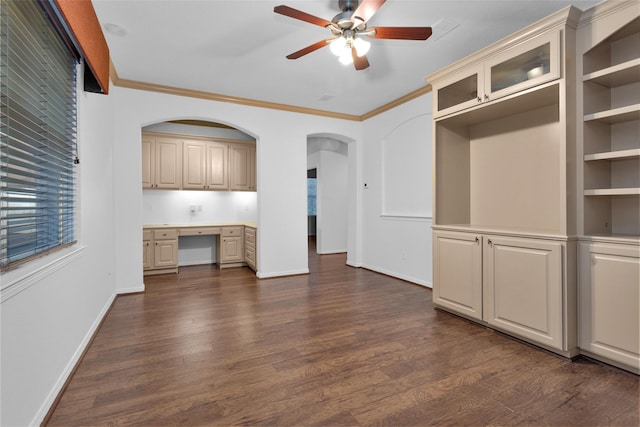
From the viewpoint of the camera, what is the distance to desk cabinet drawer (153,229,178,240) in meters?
5.24

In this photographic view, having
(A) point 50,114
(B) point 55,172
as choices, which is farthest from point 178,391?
(A) point 50,114

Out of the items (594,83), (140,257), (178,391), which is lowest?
(178,391)

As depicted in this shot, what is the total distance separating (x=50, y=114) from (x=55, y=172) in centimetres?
36

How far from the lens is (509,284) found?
2.71m

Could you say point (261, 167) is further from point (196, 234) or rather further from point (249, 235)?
point (196, 234)

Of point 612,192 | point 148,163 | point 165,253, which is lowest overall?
point 165,253

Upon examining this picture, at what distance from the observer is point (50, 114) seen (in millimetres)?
2027

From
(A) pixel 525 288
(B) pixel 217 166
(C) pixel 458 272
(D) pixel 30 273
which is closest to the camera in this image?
(D) pixel 30 273

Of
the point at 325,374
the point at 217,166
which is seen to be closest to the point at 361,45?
the point at 325,374

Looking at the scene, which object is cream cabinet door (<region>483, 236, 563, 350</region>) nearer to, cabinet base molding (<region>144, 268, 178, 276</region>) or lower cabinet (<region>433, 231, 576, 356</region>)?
lower cabinet (<region>433, 231, 576, 356</region>)

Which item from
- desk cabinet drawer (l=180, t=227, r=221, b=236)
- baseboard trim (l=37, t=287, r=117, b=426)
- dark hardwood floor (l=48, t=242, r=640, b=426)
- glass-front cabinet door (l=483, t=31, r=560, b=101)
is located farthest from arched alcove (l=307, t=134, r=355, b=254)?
baseboard trim (l=37, t=287, r=117, b=426)

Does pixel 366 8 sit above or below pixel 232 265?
above

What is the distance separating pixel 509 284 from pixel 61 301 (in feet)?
10.8

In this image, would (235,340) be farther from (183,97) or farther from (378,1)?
(183,97)
